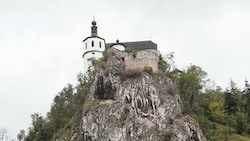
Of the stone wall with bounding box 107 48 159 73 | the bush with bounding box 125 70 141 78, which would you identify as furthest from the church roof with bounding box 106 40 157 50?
the bush with bounding box 125 70 141 78

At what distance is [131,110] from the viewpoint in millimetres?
54781

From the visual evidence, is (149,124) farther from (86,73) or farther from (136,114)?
(86,73)

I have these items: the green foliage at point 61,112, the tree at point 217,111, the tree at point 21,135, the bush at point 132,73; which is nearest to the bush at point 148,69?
the bush at point 132,73

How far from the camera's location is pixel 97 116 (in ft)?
181

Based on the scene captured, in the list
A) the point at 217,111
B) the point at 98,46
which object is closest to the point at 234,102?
the point at 217,111

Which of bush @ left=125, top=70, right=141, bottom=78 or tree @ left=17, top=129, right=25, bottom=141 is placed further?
tree @ left=17, top=129, right=25, bottom=141

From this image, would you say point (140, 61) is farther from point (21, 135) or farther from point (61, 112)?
point (21, 135)

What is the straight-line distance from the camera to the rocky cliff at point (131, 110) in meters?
52.9

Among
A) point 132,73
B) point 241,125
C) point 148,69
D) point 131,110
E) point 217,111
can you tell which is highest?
point 148,69

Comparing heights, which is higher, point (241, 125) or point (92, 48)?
point (92, 48)

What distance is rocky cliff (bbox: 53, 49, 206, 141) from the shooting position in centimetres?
5288

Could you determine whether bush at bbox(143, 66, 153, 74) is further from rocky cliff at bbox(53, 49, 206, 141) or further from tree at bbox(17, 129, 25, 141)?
tree at bbox(17, 129, 25, 141)

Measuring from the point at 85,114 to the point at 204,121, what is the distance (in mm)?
17016

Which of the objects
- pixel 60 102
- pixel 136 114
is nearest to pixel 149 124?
pixel 136 114
